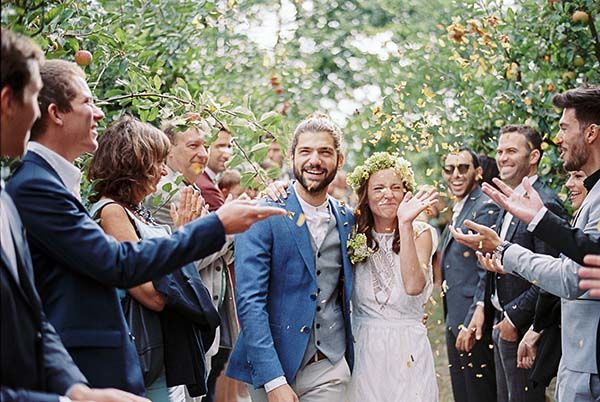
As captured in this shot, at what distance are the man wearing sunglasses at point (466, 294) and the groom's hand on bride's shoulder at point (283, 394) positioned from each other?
91.9 inches

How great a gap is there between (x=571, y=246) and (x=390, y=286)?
50.2 inches

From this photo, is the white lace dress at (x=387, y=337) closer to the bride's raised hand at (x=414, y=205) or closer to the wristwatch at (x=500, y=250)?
the bride's raised hand at (x=414, y=205)

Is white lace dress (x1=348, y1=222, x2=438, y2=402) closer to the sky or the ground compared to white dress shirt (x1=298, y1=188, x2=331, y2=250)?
closer to the ground

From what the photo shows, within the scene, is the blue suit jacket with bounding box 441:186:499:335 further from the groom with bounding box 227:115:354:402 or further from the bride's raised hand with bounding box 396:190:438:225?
the groom with bounding box 227:115:354:402

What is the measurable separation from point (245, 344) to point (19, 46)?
2.66 meters

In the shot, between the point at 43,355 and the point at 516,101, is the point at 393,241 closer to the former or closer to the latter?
the point at 516,101

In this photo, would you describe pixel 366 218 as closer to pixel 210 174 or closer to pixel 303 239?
pixel 303 239

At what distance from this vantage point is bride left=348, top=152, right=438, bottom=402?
5.46m

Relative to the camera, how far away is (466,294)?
746 centimetres

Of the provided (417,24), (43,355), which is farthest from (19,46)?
(417,24)

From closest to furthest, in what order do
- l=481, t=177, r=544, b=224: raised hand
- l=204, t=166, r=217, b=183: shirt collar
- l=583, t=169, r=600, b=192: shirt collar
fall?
l=481, t=177, r=544, b=224: raised hand < l=583, t=169, r=600, b=192: shirt collar < l=204, t=166, r=217, b=183: shirt collar

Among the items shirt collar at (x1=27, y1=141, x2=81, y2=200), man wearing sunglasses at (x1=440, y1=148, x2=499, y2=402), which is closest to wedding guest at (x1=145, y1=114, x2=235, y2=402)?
shirt collar at (x1=27, y1=141, x2=81, y2=200)

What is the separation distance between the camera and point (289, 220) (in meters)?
5.28

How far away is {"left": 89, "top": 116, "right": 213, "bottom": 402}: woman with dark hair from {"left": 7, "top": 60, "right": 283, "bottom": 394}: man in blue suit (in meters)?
0.83
